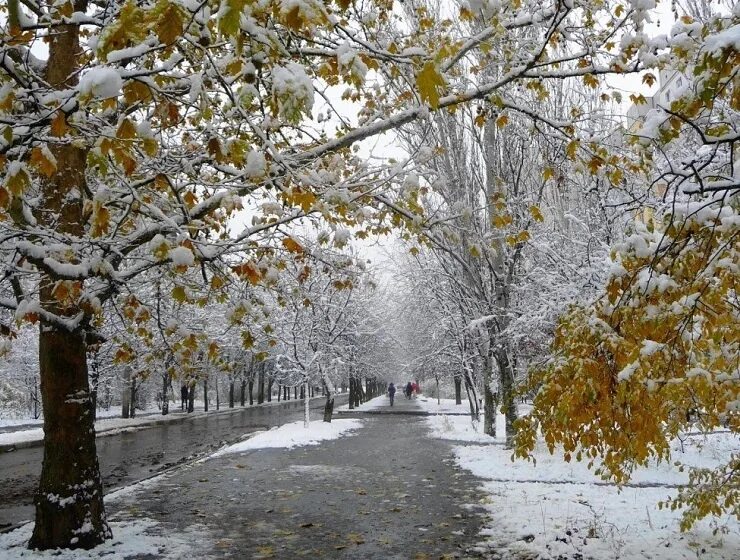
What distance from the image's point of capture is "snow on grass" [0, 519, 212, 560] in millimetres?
5969

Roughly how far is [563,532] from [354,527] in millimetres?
2759

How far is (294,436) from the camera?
1825 cm

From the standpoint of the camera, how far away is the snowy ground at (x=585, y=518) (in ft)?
20.4

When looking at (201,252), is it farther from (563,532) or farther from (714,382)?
(563,532)

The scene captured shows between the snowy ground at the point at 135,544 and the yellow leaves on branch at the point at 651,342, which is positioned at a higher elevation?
the yellow leaves on branch at the point at 651,342

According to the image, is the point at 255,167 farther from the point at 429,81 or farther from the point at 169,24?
the point at 429,81

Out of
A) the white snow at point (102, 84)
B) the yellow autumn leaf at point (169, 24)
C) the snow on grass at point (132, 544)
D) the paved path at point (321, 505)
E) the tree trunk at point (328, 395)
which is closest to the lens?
the yellow autumn leaf at point (169, 24)

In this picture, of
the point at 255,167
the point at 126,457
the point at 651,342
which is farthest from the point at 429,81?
the point at 126,457

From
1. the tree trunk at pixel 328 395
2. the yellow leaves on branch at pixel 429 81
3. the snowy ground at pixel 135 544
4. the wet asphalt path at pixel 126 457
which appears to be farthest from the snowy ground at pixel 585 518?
the tree trunk at pixel 328 395

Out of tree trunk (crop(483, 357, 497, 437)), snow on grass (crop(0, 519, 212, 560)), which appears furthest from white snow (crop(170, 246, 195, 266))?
tree trunk (crop(483, 357, 497, 437))

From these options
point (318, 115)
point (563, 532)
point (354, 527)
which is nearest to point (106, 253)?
point (318, 115)

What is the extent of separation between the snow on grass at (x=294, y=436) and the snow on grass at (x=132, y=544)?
24.5 feet

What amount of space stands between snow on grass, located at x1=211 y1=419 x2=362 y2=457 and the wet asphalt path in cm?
133

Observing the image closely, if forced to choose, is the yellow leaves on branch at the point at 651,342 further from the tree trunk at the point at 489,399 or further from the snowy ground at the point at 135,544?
the tree trunk at the point at 489,399
